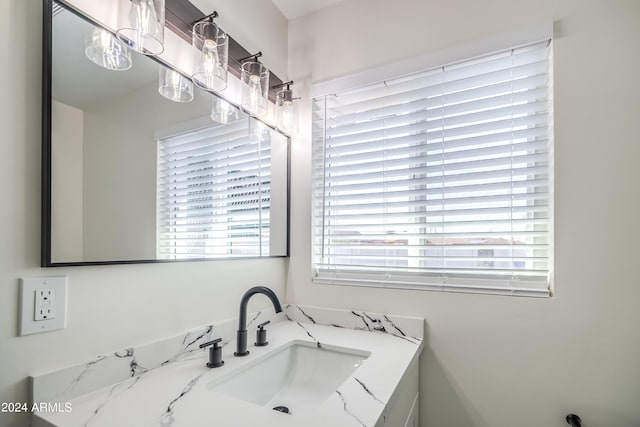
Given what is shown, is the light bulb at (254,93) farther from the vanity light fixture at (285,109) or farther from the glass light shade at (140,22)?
the glass light shade at (140,22)

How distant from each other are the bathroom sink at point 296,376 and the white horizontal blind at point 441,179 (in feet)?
1.25

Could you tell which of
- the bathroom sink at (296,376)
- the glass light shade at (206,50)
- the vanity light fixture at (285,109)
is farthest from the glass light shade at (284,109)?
the bathroom sink at (296,376)

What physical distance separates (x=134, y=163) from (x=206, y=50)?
48cm

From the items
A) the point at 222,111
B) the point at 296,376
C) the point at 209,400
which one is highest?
the point at 222,111

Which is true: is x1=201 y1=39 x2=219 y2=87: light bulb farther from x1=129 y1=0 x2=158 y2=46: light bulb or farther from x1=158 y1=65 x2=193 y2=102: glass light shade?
x1=129 y1=0 x2=158 y2=46: light bulb

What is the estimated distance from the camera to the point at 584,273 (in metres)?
1.14

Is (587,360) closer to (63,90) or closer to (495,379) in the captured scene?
(495,379)

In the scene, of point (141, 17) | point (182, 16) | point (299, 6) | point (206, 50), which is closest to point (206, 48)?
point (206, 50)

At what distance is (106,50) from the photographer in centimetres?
90

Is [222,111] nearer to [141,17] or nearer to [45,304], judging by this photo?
[141,17]

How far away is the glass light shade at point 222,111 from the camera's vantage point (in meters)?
1.27

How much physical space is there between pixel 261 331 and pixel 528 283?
1.06 metres

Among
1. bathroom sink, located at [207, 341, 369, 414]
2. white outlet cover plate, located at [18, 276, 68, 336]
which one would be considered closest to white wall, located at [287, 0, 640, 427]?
bathroom sink, located at [207, 341, 369, 414]

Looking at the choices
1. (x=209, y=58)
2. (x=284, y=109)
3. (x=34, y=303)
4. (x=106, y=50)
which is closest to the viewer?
(x=34, y=303)
